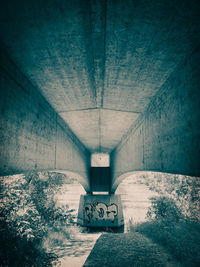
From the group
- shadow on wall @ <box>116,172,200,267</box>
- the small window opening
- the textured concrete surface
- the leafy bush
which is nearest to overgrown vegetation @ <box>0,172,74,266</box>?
the textured concrete surface

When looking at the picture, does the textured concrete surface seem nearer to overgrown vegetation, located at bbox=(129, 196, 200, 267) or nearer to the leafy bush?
overgrown vegetation, located at bbox=(129, 196, 200, 267)

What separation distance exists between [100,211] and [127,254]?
11.2 metres

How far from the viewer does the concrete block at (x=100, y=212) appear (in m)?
19.7

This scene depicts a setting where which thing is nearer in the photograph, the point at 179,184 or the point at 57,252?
the point at 57,252

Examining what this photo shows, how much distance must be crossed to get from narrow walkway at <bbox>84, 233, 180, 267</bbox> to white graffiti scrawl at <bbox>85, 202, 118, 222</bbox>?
7.75m

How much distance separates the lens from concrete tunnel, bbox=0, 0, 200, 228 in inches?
115

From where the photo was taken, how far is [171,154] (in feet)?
13.9

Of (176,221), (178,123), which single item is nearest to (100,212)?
(176,221)

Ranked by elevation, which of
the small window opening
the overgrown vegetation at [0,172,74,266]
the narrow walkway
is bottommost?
the narrow walkway

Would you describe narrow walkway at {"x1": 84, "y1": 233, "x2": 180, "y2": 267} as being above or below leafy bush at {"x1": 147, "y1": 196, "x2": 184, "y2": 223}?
above

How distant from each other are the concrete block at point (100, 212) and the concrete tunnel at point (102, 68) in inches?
653

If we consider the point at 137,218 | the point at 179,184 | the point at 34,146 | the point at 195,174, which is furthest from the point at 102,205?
the point at 195,174

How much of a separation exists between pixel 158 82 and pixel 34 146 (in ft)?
14.3

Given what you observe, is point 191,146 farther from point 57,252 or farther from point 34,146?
point 57,252
